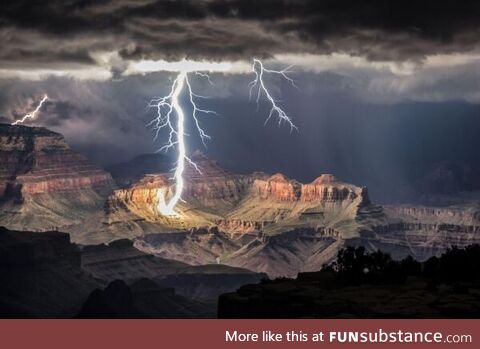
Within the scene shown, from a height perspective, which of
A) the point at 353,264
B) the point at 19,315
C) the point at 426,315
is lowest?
the point at 426,315

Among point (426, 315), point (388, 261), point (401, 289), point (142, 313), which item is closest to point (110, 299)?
point (142, 313)

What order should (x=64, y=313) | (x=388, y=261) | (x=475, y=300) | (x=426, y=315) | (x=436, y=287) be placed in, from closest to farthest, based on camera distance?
(x=426, y=315), (x=475, y=300), (x=436, y=287), (x=388, y=261), (x=64, y=313)

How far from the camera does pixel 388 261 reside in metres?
108

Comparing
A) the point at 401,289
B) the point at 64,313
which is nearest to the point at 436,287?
the point at 401,289

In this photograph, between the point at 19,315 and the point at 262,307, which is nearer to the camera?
the point at 262,307

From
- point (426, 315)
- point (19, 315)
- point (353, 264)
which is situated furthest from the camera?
point (19, 315)

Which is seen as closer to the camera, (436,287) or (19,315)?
(436,287)

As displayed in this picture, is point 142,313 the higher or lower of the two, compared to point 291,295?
higher

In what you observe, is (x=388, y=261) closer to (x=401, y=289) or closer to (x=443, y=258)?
(x=443, y=258)

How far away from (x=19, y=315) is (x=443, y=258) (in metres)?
97.3

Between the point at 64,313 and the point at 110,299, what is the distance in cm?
1855

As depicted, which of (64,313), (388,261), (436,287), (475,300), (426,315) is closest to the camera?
(426,315)

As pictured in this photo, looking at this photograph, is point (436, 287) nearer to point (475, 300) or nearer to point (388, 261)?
point (475, 300)

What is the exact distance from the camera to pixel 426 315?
7938 cm
